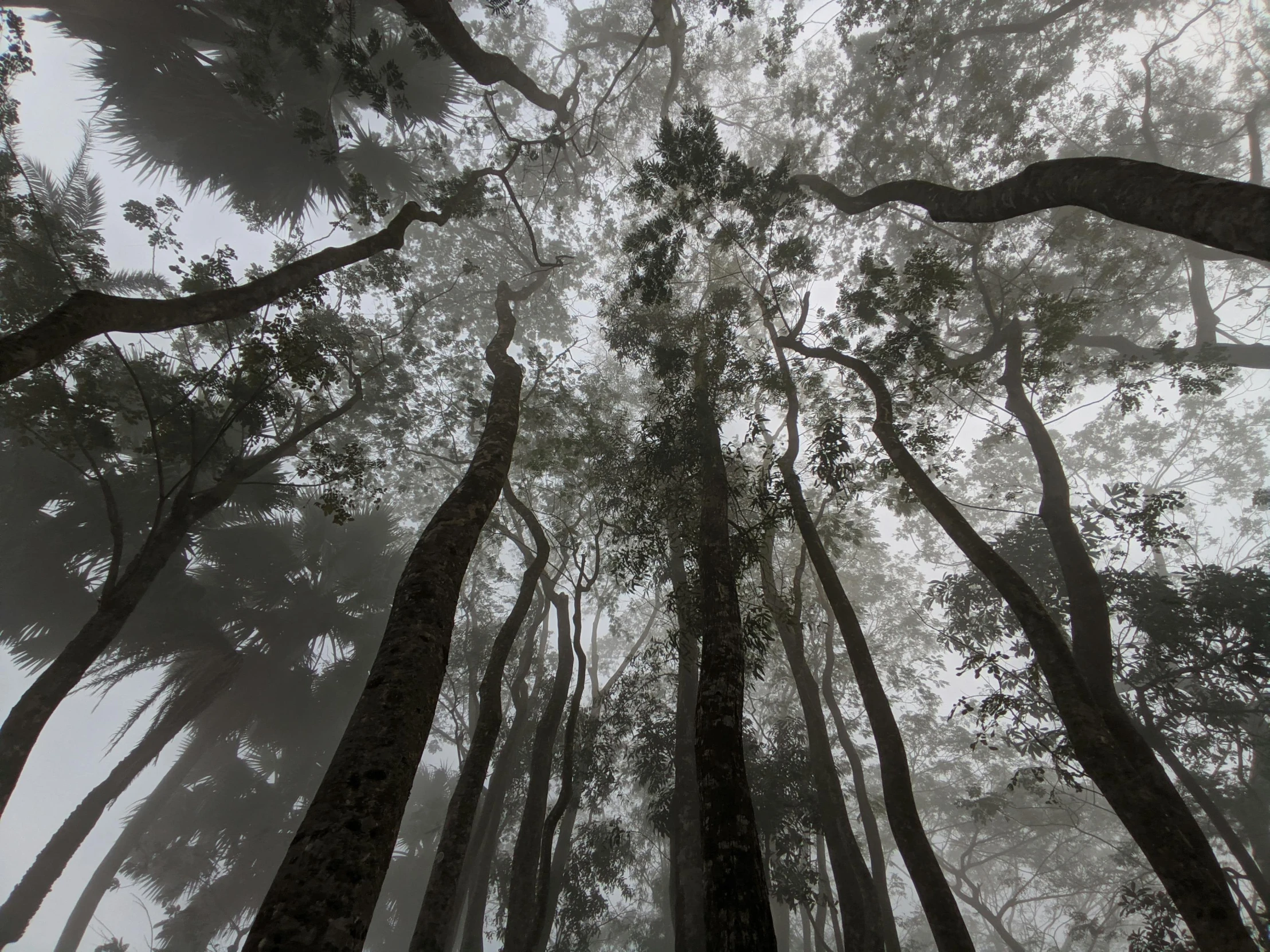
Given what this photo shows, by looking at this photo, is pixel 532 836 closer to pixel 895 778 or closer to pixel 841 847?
pixel 841 847

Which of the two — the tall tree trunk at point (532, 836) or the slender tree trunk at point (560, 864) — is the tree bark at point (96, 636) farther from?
the slender tree trunk at point (560, 864)

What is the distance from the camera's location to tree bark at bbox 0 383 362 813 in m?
5.96

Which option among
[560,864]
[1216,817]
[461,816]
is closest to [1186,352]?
[1216,817]

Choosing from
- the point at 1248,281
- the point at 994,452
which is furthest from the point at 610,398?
the point at 1248,281

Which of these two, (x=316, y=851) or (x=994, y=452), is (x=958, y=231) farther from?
(x=316, y=851)

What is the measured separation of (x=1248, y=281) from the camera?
1719 centimetres

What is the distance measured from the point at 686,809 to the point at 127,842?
627 inches

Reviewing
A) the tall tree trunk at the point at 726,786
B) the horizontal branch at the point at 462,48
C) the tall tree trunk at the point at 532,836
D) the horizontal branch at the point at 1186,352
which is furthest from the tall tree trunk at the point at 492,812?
the horizontal branch at the point at 1186,352

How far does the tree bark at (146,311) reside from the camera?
327 centimetres

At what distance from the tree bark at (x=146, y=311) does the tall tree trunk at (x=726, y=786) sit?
5.13 m

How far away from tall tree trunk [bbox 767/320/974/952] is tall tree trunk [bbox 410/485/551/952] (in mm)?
4929

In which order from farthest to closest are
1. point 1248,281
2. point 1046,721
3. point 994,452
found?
point 994,452
point 1248,281
point 1046,721

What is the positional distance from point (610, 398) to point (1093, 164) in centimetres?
1241

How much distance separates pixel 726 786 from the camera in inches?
155
